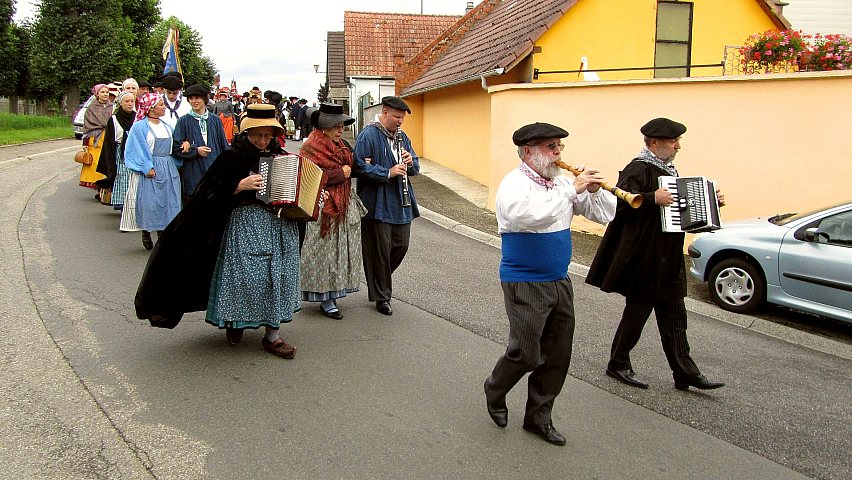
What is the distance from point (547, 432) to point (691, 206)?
5.73 ft

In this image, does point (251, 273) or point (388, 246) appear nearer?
point (251, 273)

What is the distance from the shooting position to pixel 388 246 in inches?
262

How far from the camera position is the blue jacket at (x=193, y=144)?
26.9ft

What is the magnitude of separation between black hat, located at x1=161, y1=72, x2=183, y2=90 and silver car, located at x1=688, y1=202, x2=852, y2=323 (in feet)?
20.9

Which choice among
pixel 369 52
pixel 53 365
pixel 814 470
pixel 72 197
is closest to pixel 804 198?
pixel 814 470

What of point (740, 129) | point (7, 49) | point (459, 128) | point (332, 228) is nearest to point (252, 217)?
point (332, 228)

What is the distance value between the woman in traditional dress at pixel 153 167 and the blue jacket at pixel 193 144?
137 mm

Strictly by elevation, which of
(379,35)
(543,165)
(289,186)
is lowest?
(289,186)

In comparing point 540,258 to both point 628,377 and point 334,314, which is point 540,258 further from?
point 334,314

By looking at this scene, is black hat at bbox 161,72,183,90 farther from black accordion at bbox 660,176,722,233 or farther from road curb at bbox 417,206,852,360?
black accordion at bbox 660,176,722,233

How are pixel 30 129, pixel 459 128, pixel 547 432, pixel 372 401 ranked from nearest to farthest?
1. pixel 547 432
2. pixel 372 401
3. pixel 459 128
4. pixel 30 129

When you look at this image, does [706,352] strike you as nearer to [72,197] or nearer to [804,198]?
[804,198]

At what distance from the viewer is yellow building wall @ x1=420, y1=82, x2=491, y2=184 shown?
1622 cm

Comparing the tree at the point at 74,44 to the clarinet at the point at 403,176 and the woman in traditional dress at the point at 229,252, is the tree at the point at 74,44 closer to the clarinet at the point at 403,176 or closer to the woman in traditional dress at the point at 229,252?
the clarinet at the point at 403,176
